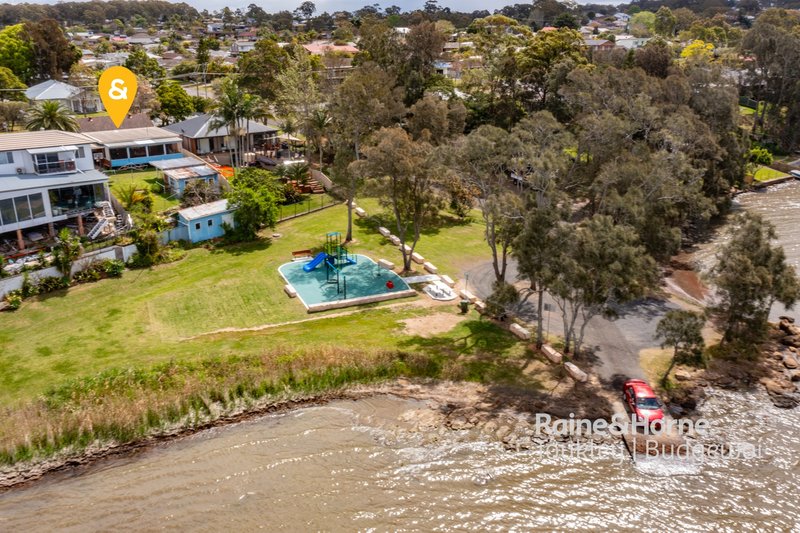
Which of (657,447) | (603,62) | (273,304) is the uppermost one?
(603,62)

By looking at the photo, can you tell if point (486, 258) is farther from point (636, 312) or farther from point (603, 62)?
point (603, 62)

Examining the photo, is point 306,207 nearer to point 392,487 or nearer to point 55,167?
point 55,167

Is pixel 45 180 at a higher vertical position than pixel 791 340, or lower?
higher

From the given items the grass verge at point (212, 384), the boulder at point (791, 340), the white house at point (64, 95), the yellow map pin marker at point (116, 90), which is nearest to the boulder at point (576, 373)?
the grass verge at point (212, 384)

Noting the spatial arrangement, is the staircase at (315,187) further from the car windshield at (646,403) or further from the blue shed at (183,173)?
the car windshield at (646,403)

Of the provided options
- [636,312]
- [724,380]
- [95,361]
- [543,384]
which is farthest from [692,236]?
[95,361]

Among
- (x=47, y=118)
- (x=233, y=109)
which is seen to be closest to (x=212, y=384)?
(x=233, y=109)

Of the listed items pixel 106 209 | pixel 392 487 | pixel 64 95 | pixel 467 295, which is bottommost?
pixel 392 487
